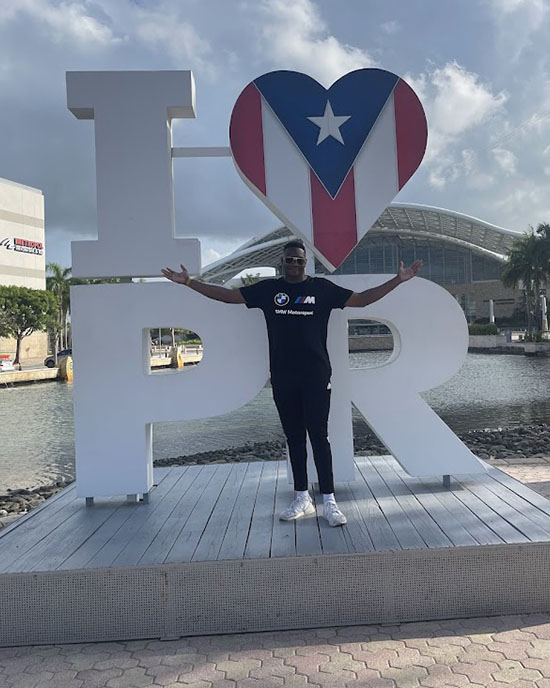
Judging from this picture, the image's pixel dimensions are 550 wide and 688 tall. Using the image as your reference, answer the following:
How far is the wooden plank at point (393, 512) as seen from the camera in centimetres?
315

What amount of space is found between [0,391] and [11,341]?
24.4 metres

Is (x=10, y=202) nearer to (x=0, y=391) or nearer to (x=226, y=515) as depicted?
(x=0, y=391)

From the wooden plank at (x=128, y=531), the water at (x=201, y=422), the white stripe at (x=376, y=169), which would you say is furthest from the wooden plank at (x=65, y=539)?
the water at (x=201, y=422)

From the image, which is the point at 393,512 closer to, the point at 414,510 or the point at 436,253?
the point at 414,510

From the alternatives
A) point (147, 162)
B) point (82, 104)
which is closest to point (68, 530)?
point (147, 162)

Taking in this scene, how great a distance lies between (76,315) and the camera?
416 cm

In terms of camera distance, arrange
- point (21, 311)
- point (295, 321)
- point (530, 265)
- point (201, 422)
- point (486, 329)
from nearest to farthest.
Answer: point (295, 321) < point (201, 422) < point (21, 311) < point (530, 265) < point (486, 329)

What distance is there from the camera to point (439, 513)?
145 inches

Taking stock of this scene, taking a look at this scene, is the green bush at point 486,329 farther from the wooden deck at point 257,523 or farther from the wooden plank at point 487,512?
the wooden deck at point 257,523

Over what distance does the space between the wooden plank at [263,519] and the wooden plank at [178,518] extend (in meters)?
0.44

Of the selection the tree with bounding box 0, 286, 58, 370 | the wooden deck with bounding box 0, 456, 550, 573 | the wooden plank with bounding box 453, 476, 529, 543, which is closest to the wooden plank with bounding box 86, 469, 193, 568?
the wooden deck with bounding box 0, 456, 550, 573

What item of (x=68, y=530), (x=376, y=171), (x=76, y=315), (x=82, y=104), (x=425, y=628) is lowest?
(x=425, y=628)

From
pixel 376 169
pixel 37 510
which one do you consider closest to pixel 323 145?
pixel 376 169

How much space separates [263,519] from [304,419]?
69cm
